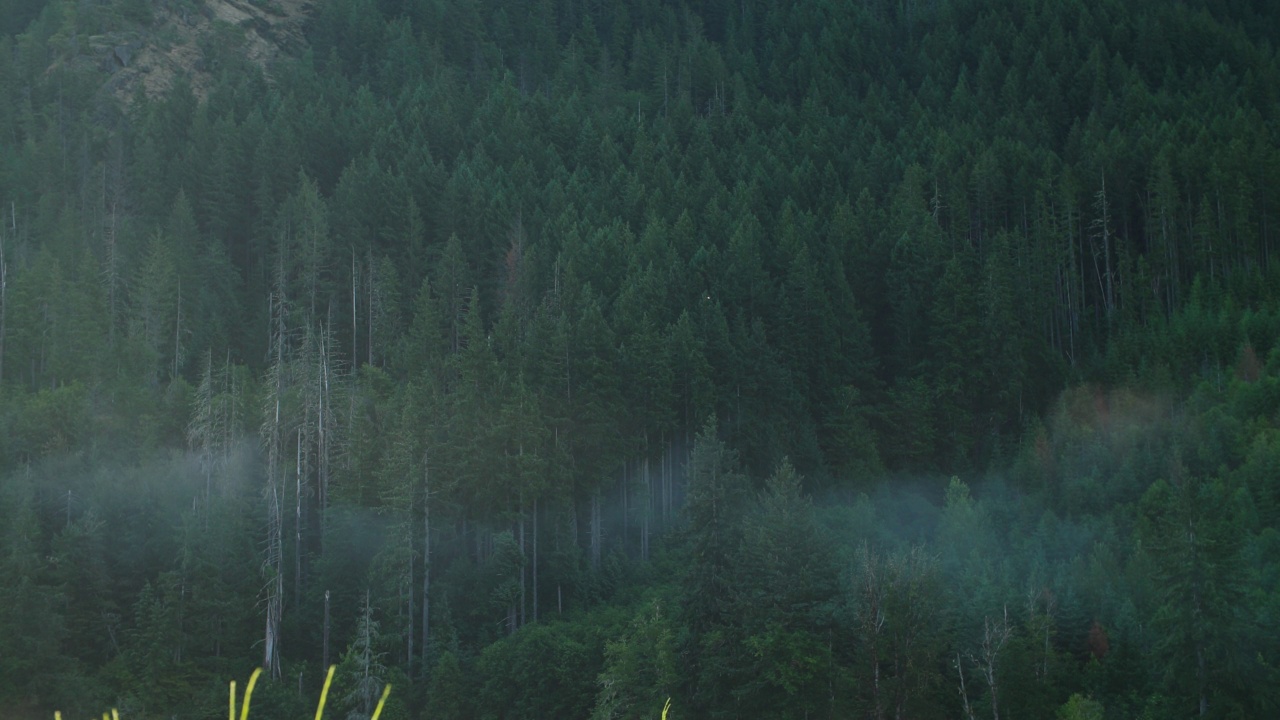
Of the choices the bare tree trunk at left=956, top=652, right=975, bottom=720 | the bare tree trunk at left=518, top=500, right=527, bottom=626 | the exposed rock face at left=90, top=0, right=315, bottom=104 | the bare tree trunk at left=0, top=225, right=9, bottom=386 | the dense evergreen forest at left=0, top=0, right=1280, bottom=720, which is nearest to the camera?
the bare tree trunk at left=956, top=652, right=975, bottom=720

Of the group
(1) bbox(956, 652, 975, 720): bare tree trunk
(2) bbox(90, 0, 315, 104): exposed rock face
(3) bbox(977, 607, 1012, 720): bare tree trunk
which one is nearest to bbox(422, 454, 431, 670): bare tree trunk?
(1) bbox(956, 652, 975, 720): bare tree trunk

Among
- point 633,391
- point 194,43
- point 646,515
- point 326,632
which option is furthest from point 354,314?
point 194,43

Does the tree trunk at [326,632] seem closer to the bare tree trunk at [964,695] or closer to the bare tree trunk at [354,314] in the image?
the bare tree trunk at [354,314]

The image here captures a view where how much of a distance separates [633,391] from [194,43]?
237ft

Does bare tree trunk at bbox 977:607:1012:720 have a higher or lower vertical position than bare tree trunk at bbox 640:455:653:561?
lower

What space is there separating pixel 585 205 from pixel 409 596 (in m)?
43.2

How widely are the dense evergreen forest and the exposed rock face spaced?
72cm

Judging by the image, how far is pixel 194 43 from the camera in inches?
4909

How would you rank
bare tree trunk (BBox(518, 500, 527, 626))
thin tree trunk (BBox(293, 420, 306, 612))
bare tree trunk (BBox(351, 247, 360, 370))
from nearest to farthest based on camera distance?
bare tree trunk (BBox(518, 500, 527, 626))
thin tree trunk (BBox(293, 420, 306, 612))
bare tree trunk (BBox(351, 247, 360, 370))

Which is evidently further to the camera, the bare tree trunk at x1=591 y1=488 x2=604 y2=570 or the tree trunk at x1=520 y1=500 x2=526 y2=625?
the bare tree trunk at x1=591 y1=488 x2=604 y2=570

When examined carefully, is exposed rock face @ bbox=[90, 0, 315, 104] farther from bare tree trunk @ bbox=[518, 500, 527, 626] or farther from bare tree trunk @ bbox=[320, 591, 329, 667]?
bare tree trunk @ bbox=[320, 591, 329, 667]

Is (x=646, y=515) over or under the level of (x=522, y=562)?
over

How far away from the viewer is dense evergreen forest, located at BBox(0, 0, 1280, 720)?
2030 inches

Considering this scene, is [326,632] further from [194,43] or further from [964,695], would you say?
[194,43]
